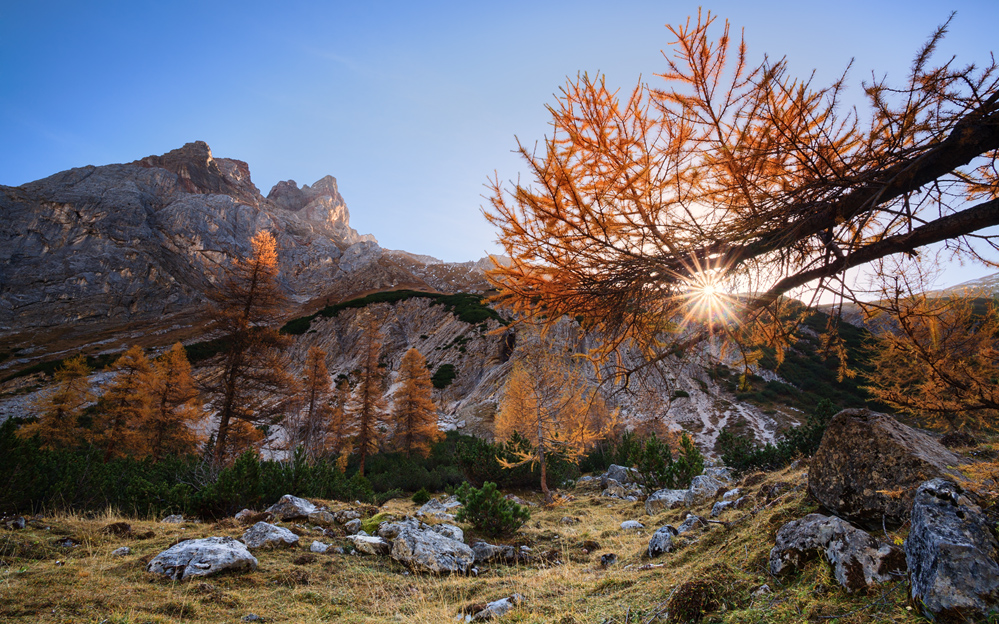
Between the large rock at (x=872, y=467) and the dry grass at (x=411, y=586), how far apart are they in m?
0.49

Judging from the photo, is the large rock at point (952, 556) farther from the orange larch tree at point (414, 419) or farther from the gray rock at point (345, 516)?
the orange larch tree at point (414, 419)

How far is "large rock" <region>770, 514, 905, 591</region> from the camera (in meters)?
2.50

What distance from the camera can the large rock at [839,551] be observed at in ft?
8.21

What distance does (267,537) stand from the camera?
6277mm

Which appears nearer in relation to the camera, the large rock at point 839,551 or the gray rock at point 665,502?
the large rock at point 839,551

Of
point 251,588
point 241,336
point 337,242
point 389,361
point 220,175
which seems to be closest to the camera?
point 251,588

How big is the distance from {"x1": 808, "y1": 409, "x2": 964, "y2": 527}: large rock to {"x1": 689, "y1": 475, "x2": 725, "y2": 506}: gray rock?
19.9 feet

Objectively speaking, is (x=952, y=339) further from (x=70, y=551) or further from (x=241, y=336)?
(x=241, y=336)

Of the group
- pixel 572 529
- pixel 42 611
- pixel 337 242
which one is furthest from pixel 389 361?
pixel 337 242

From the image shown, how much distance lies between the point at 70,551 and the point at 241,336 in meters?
10.3

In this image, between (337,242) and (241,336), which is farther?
(337,242)

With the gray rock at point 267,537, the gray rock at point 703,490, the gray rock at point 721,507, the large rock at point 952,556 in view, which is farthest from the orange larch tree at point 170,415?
the large rock at point 952,556

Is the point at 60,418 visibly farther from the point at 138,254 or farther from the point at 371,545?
the point at 138,254

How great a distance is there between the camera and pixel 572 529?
9.07 metres
